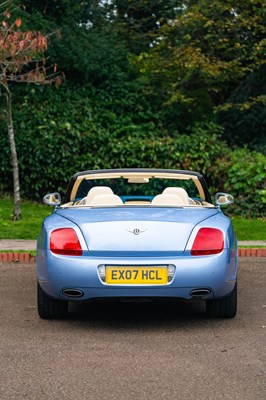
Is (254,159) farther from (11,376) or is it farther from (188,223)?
Answer: (11,376)

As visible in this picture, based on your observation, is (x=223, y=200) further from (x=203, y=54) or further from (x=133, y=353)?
(x=203, y=54)

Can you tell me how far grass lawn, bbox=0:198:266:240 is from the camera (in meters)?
14.9

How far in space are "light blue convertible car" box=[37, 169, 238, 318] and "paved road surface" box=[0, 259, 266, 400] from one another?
12.3 inches

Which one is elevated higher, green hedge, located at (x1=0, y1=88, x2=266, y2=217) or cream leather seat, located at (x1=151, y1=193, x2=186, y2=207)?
cream leather seat, located at (x1=151, y1=193, x2=186, y2=207)

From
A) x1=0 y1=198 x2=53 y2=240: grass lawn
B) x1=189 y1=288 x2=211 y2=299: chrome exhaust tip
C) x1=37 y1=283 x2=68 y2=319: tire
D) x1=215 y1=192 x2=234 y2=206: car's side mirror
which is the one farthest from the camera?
x1=0 y1=198 x2=53 y2=240: grass lawn

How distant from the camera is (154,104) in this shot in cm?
2242

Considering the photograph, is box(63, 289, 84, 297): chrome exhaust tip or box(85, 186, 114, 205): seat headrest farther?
box(85, 186, 114, 205): seat headrest

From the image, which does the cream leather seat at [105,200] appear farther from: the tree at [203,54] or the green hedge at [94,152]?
the tree at [203,54]

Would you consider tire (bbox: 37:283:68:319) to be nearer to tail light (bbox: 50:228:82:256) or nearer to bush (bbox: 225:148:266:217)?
tail light (bbox: 50:228:82:256)

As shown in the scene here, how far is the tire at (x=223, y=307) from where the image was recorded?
305 inches

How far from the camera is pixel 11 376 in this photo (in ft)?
18.6

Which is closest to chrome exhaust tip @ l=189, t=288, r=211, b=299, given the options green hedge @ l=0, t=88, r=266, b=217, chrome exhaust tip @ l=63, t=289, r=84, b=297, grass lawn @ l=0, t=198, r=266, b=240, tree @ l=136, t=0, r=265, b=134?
chrome exhaust tip @ l=63, t=289, r=84, b=297

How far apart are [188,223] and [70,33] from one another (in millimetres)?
16649

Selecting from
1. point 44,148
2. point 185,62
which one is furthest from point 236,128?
point 44,148
